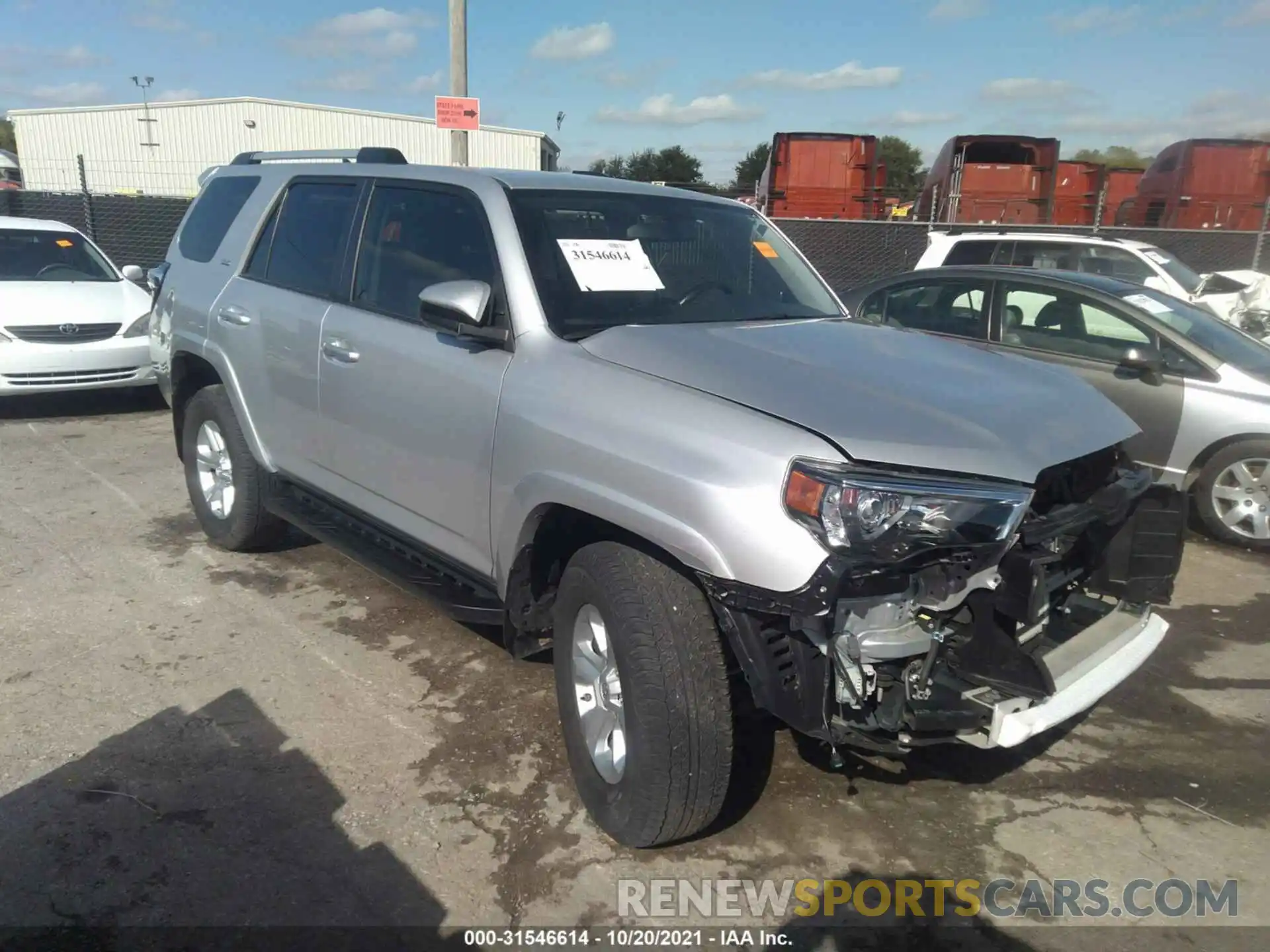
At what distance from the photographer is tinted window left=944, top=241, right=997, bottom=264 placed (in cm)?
Answer: 980

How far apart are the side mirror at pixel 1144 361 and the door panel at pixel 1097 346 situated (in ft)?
0.20

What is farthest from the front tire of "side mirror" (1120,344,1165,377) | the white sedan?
the white sedan

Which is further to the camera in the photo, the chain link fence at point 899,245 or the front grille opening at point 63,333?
the chain link fence at point 899,245

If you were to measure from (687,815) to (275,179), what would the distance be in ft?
12.3

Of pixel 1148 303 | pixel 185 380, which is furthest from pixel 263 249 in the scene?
pixel 1148 303

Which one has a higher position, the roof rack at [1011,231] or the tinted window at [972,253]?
the roof rack at [1011,231]

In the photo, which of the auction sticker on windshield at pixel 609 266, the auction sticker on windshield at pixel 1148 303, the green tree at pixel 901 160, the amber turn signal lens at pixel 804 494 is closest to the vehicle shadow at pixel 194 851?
the amber turn signal lens at pixel 804 494

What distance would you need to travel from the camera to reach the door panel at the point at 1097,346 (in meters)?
5.91

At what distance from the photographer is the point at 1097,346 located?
247 inches

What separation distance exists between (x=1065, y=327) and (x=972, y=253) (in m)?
3.73

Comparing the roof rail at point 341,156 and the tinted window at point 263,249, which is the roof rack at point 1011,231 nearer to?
the roof rail at point 341,156

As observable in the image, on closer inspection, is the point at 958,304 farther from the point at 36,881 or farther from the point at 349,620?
the point at 36,881

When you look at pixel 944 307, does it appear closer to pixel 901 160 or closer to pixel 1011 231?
pixel 1011 231

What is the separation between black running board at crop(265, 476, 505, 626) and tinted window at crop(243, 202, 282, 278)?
102 cm
